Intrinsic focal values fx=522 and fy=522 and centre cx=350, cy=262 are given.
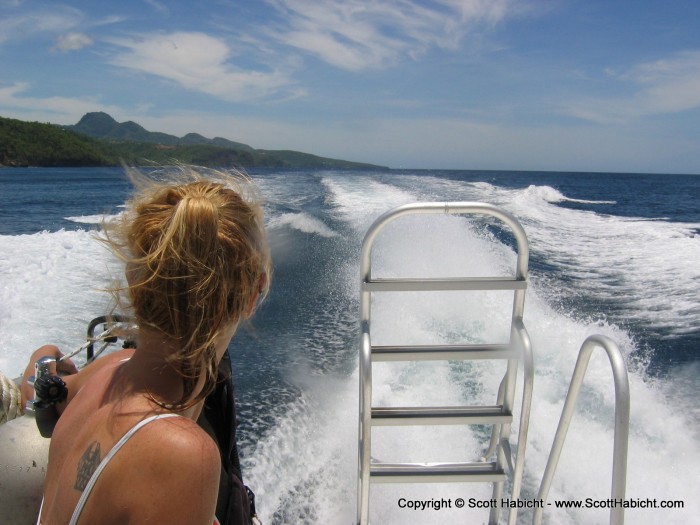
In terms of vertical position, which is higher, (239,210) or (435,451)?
(239,210)

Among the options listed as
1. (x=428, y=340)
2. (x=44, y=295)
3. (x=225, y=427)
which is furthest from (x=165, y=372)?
(x=44, y=295)

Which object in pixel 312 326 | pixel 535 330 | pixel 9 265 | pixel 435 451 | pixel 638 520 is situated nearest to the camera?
pixel 638 520

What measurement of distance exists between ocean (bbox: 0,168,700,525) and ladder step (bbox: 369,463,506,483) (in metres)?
1.01

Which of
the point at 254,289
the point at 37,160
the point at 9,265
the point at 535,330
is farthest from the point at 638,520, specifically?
the point at 37,160

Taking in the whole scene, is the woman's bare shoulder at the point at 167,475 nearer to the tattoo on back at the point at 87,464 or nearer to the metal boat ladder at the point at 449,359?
the tattoo on back at the point at 87,464

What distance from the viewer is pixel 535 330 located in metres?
5.10

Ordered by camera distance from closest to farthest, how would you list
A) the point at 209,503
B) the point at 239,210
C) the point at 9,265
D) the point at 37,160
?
the point at 209,503, the point at 239,210, the point at 9,265, the point at 37,160

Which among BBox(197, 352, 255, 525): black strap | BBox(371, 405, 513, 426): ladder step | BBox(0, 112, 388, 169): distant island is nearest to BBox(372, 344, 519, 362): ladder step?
BBox(371, 405, 513, 426): ladder step

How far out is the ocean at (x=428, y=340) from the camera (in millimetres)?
3092

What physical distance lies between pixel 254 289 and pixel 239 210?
16 centimetres

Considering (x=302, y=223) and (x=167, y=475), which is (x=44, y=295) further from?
(x=167, y=475)

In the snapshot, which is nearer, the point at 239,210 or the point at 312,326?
the point at 239,210

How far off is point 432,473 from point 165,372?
1.14 m

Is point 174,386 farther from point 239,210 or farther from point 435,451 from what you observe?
point 435,451
